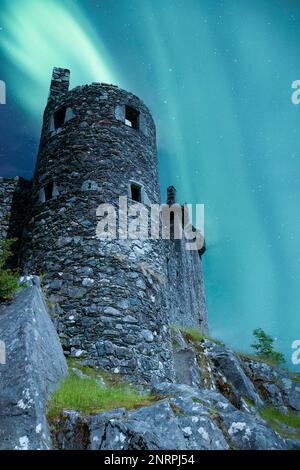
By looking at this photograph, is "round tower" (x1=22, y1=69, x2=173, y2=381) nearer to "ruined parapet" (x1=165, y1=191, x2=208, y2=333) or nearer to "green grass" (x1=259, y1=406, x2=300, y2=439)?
"green grass" (x1=259, y1=406, x2=300, y2=439)

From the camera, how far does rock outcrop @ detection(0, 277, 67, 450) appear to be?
520cm

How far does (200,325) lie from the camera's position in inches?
1046

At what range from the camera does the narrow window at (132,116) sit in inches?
519

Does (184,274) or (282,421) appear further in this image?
(184,274)

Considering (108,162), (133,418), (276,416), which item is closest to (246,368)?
(276,416)

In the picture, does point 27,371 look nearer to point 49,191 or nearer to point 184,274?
point 49,191

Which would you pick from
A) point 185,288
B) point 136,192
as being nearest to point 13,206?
point 136,192

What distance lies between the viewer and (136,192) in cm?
1173

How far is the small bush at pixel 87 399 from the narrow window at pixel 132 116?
8.76 meters

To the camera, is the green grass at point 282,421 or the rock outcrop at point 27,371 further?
the green grass at point 282,421

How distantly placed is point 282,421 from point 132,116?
1139 cm

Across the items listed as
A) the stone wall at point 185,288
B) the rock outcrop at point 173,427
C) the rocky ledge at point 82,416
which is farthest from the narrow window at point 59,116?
the stone wall at point 185,288

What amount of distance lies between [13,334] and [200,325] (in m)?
21.3

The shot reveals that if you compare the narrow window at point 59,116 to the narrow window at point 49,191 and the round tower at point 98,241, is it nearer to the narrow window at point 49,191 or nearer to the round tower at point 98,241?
the round tower at point 98,241
